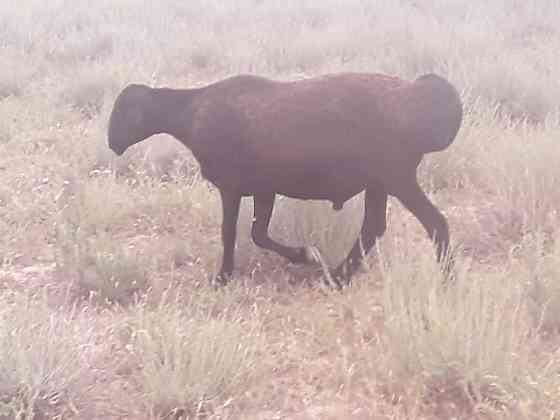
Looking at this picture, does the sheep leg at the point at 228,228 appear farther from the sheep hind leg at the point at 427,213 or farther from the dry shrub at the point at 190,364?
the dry shrub at the point at 190,364

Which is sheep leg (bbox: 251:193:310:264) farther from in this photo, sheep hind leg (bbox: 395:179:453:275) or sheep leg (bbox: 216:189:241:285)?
sheep hind leg (bbox: 395:179:453:275)

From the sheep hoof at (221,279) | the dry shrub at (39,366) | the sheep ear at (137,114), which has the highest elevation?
the sheep ear at (137,114)

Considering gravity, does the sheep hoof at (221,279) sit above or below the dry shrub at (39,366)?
below

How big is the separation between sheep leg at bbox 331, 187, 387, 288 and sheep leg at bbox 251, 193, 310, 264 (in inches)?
12.9

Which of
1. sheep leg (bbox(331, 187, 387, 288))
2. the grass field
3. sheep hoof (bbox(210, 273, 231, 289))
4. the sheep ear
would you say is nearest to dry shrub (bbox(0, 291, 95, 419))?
the grass field

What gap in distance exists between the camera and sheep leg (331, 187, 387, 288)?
474 cm

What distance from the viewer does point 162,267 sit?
536 centimetres

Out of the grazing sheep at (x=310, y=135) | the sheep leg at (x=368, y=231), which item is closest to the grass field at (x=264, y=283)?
the sheep leg at (x=368, y=231)

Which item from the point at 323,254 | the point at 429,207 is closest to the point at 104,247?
the point at 323,254

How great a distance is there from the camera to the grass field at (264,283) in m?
3.49

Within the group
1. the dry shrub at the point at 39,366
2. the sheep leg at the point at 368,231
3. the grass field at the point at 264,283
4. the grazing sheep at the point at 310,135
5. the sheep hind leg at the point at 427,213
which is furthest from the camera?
the sheep leg at the point at 368,231

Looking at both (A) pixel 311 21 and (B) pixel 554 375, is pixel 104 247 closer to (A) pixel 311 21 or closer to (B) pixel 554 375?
(B) pixel 554 375

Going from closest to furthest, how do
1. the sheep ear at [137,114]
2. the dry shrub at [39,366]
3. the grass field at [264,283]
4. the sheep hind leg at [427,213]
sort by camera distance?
the dry shrub at [39,366] → the grass field at [264,283] → the sheep hind leg at [427,213] → the sheep ear at [137,114]

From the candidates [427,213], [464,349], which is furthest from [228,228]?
[464,349]
